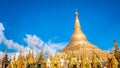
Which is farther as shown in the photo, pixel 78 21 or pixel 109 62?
pixel 78 21

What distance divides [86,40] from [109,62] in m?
24.3

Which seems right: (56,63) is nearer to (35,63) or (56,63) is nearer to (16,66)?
(35,63)

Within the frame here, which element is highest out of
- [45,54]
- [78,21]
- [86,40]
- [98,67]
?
[78,21]

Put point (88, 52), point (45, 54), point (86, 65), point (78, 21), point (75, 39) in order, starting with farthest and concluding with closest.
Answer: point (78, 21)
point (75, 39)
point (88, 52)
point (45, 54)
point (86, 65)

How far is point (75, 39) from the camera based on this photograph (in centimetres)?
7012

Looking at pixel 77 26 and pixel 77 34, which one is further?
pixel 77 26

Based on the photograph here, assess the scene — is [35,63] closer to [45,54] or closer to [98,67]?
[45,54]

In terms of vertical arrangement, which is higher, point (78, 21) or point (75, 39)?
point (78, 21)

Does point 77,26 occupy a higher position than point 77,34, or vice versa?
point 77,26

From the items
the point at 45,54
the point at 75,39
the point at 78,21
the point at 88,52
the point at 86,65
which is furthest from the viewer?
the point at 78,21

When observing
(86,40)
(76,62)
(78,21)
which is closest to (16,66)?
(76,62)

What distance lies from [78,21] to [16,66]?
3376cm

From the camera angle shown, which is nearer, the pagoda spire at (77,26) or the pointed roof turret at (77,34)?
the pointed roof turret at (77,34)

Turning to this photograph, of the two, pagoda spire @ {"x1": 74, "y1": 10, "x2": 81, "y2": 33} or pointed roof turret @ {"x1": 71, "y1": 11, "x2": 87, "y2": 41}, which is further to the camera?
pagoda spire @ {"x1": 74, "y1": 10, "x2": 81, "y2": 33}
